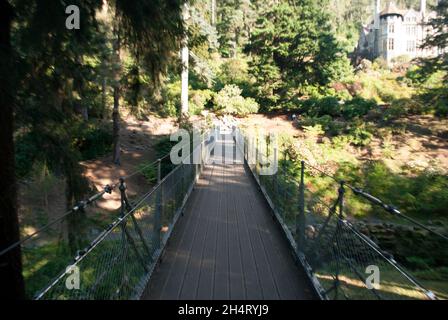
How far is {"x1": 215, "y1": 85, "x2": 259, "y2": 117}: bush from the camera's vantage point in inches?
1262

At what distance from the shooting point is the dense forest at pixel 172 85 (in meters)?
3.75

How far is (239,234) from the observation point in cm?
661

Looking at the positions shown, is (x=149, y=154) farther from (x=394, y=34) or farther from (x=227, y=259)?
(x=394, y=34)

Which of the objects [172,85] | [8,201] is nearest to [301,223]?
[8,201]

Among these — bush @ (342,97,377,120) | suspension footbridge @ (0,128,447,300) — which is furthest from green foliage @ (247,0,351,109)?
suspension footbridge @ (0,128,447,300)

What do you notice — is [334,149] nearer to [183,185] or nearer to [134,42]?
[183,185]

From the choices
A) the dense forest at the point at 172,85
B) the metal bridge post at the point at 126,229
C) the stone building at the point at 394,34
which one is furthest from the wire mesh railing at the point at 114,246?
the stone building at the point at 394,34

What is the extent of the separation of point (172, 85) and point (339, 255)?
31.5 metres

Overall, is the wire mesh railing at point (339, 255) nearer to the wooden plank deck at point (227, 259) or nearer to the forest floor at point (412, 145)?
the wooden plank deck at point (227, 259)

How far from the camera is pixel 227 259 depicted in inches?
213

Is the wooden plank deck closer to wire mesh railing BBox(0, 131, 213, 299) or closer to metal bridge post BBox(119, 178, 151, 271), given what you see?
wire mesh railing BBox(0, 131, 213, 299)

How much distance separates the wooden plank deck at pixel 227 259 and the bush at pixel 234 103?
23.6 m

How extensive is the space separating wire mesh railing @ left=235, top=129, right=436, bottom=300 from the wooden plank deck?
32cm
